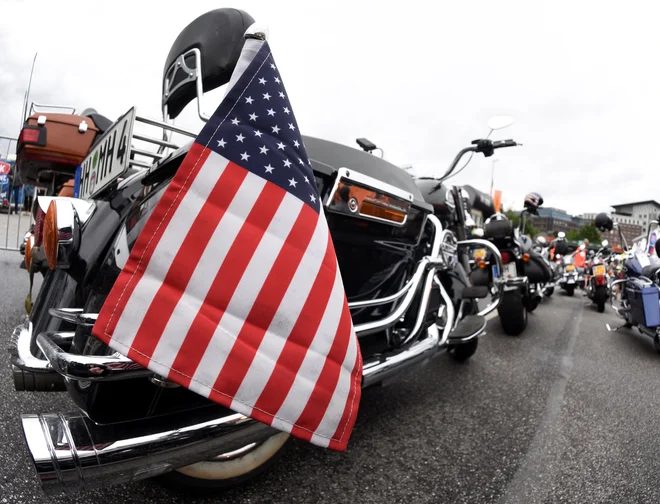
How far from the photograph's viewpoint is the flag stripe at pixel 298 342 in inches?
37.1

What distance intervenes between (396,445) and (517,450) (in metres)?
0.52

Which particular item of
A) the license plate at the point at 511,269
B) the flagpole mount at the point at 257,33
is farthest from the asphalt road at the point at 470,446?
the license plate at the point at 511,269

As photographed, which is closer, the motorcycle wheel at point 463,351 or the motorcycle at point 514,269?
the motorcycle wheel at point 463,351

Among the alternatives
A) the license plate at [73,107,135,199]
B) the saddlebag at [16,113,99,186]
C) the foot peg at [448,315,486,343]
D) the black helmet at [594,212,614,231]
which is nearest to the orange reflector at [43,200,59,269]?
the license plate at [73,107,135,199]

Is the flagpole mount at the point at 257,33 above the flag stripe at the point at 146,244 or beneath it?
above

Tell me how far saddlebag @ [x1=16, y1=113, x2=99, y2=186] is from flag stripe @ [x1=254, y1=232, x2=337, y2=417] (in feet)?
8.18

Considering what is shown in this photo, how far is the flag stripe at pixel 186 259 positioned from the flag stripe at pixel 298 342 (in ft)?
0.80

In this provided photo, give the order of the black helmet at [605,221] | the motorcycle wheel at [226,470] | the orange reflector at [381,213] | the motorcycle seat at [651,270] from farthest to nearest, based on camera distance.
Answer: the black helmet at [605,221] < the motorcycle seat at [651,270] < the orange reflector at [381,213] < the motorcycle wheel at [226,470]

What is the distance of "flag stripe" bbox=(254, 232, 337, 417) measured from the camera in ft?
3.09

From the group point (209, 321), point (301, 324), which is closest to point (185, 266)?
point (209, 321)

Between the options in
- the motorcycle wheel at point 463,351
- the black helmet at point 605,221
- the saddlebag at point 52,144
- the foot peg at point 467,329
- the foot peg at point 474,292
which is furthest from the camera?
the black helmet at point 605,221

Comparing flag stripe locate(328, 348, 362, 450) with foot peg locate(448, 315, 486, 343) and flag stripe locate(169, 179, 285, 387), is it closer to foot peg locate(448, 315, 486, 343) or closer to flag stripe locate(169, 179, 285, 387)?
flag stripe locate(169, 179, 285, 387)

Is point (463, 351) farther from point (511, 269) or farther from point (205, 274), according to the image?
point (205, 274)

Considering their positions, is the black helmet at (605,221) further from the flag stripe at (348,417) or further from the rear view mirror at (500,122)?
the flag stripe at (348,417)
